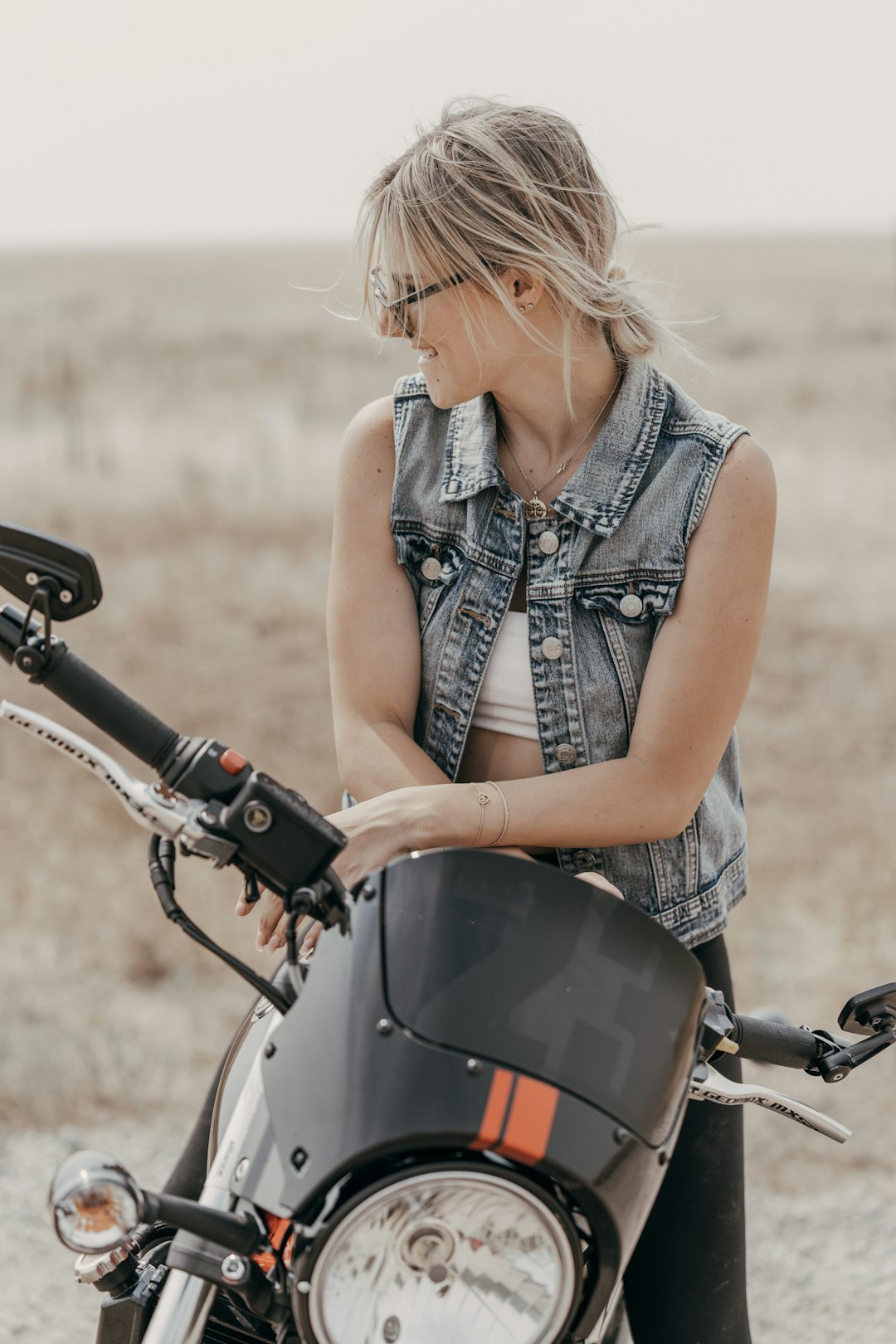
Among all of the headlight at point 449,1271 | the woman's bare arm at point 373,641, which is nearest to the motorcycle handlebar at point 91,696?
the headlight at point 449,1271

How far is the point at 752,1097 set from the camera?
5.18 feet

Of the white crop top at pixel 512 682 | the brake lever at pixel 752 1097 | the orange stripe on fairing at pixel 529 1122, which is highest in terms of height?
the white crop top at pixel 512 682

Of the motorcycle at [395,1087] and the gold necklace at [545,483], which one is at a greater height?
the gold necklace at [545,483]

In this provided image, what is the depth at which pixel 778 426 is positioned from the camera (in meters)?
15.8

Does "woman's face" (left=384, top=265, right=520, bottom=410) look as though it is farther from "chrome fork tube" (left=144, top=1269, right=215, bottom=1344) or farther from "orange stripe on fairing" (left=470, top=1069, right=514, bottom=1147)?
"chrome fork tube" (left=144, top=1269, right=215, bottom=1344)

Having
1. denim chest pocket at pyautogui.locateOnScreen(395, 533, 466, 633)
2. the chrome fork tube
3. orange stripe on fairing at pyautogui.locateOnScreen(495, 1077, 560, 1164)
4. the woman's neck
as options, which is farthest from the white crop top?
the chrome fork tube

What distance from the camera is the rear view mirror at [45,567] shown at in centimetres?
132

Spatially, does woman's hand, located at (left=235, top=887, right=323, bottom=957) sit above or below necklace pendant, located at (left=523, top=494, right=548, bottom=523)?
below


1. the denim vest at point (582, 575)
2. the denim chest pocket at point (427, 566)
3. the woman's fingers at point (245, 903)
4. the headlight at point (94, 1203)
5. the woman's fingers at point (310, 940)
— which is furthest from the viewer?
the denim chest pocket at point (427, 566)

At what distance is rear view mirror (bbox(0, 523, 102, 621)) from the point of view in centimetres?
132

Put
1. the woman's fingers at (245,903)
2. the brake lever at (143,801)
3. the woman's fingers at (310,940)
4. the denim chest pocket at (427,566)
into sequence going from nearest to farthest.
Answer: the brake lever at (143,801), the woman's fingers at (245,903), the woman's fingers at (310,940), the denim chest pocket at (427,566)

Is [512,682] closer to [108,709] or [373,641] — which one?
[373,641]

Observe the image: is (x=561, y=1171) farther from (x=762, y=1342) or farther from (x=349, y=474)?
(x=762, y=1342)

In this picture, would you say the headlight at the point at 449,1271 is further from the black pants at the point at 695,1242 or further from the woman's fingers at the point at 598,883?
the black pants at the point at 695,1242
